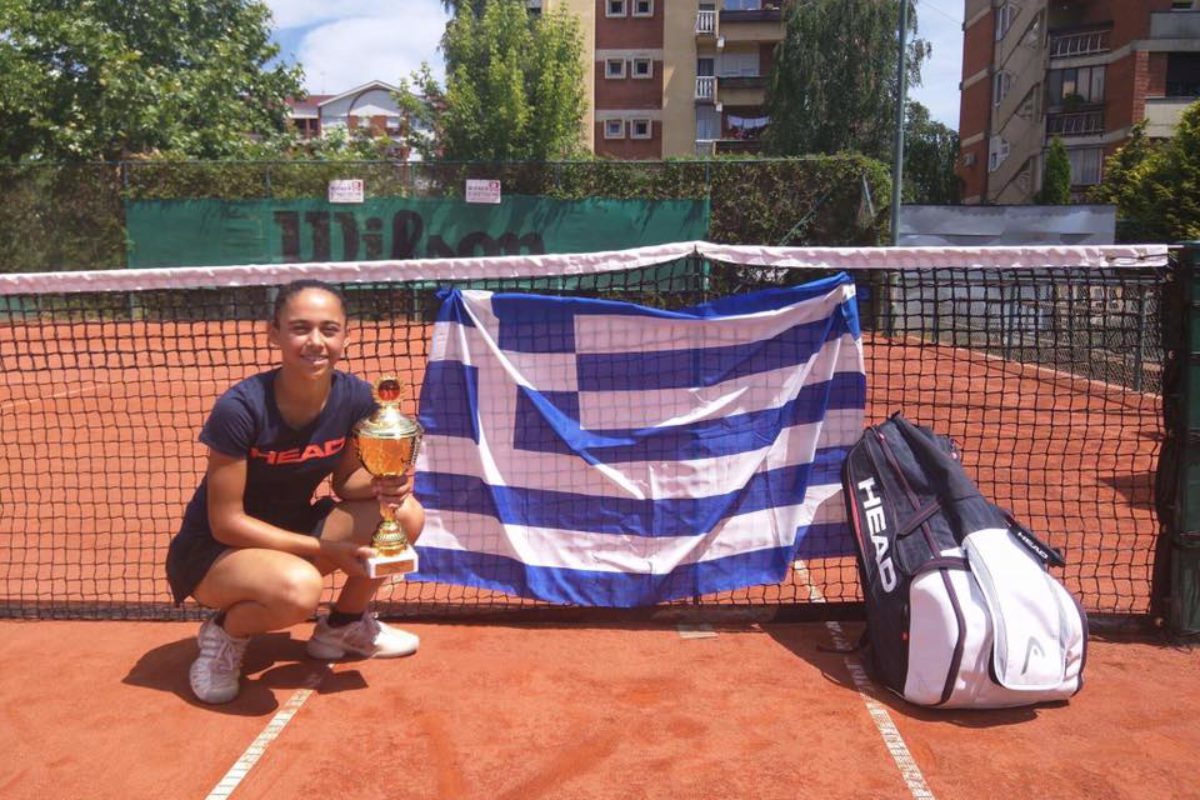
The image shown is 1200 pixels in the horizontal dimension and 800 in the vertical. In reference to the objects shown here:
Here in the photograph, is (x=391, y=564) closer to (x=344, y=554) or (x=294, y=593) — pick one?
(x=344, y=554)

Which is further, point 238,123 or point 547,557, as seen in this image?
point 238,123

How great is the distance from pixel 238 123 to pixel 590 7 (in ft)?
65.3

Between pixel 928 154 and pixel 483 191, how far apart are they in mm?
33931

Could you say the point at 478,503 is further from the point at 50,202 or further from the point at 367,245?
the point at 50,202

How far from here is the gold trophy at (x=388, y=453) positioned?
3.28 metres

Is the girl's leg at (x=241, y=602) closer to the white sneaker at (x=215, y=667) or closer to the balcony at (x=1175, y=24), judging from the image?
the white sneaker at (x=215, y=667)

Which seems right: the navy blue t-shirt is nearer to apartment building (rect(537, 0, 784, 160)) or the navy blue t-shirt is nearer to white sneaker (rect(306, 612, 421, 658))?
white sneaker (rect(306, 612, 421, 658))

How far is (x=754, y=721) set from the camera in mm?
3381

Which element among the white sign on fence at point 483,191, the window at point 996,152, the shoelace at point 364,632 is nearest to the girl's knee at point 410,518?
the shoelace at point 364,632

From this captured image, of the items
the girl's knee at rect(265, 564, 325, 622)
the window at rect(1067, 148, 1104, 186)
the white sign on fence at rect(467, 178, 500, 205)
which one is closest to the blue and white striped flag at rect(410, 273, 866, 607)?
the girl's knee at rect(265, 564, 325, 622)

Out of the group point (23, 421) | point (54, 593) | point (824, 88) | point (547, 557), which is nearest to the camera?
point (547, 557)

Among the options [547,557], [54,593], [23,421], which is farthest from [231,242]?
[547,557]

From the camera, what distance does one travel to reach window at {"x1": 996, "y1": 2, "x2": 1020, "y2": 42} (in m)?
43.7


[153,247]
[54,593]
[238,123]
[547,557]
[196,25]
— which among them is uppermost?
[196,25]
